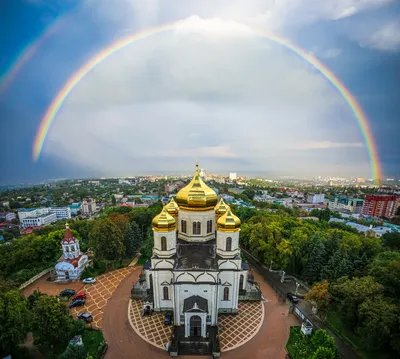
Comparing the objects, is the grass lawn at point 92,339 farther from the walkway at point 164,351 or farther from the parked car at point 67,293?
the parked car at point 67,293

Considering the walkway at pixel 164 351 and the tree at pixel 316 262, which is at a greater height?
the tree at pixel 316 262

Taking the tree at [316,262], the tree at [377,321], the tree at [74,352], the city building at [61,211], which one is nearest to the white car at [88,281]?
the tree at [74,352]

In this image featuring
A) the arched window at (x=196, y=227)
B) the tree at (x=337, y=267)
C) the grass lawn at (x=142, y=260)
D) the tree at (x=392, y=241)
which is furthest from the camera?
the tree at (x=392, y=241)

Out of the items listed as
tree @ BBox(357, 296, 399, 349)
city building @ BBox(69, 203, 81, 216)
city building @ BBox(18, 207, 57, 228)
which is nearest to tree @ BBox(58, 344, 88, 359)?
tree @ BBox(357, 296, 399, 349)

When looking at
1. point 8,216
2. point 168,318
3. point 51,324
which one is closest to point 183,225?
point 168,318

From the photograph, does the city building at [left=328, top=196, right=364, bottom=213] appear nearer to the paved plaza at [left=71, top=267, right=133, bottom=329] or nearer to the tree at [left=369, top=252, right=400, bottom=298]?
the tree at [left=369, top=252, right=400, bottom=298]

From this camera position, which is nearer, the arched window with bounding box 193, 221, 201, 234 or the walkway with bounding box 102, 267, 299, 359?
the walkway with bounding box 102, 267, 299, 359
